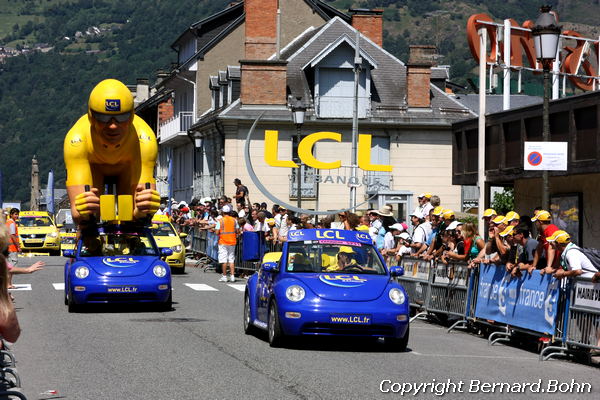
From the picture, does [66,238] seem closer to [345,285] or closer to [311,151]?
[311,151]

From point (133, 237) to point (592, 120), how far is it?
34.7 ft

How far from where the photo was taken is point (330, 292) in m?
14.8

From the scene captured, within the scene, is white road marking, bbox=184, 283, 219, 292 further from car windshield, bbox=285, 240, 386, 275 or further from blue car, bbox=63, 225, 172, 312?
car windshield, bbox=285, 240, 386, 275

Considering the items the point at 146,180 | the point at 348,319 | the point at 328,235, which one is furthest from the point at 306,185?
the point at 348,319

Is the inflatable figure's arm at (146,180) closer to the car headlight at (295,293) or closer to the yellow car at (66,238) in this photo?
the car headlight at (295,293)

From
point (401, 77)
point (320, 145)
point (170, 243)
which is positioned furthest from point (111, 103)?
point (401, 77)

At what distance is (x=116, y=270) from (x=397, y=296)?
667 centimetres

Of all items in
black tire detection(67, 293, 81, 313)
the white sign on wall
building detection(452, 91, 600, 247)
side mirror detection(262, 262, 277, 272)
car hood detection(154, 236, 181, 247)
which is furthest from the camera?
car hood detection(154, 236, 181, 247)

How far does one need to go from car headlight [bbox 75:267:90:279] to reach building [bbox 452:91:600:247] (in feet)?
37.4

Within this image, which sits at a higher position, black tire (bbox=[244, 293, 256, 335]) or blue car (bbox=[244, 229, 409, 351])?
blue car (bbox=[244, 229, 409, 351])

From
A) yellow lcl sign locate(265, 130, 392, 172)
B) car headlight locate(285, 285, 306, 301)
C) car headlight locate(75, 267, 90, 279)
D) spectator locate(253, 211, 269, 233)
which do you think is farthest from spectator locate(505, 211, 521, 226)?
yellow lcl sign locate(265, 130, 392, 172)

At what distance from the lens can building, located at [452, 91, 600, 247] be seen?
2584 cm

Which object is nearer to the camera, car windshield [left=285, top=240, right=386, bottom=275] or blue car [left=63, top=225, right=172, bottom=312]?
car windshield [left=285, top=240, right=386, bottom=275]

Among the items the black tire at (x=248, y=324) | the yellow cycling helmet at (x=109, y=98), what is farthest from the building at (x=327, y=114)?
the black tire at (x=248, y=324)
